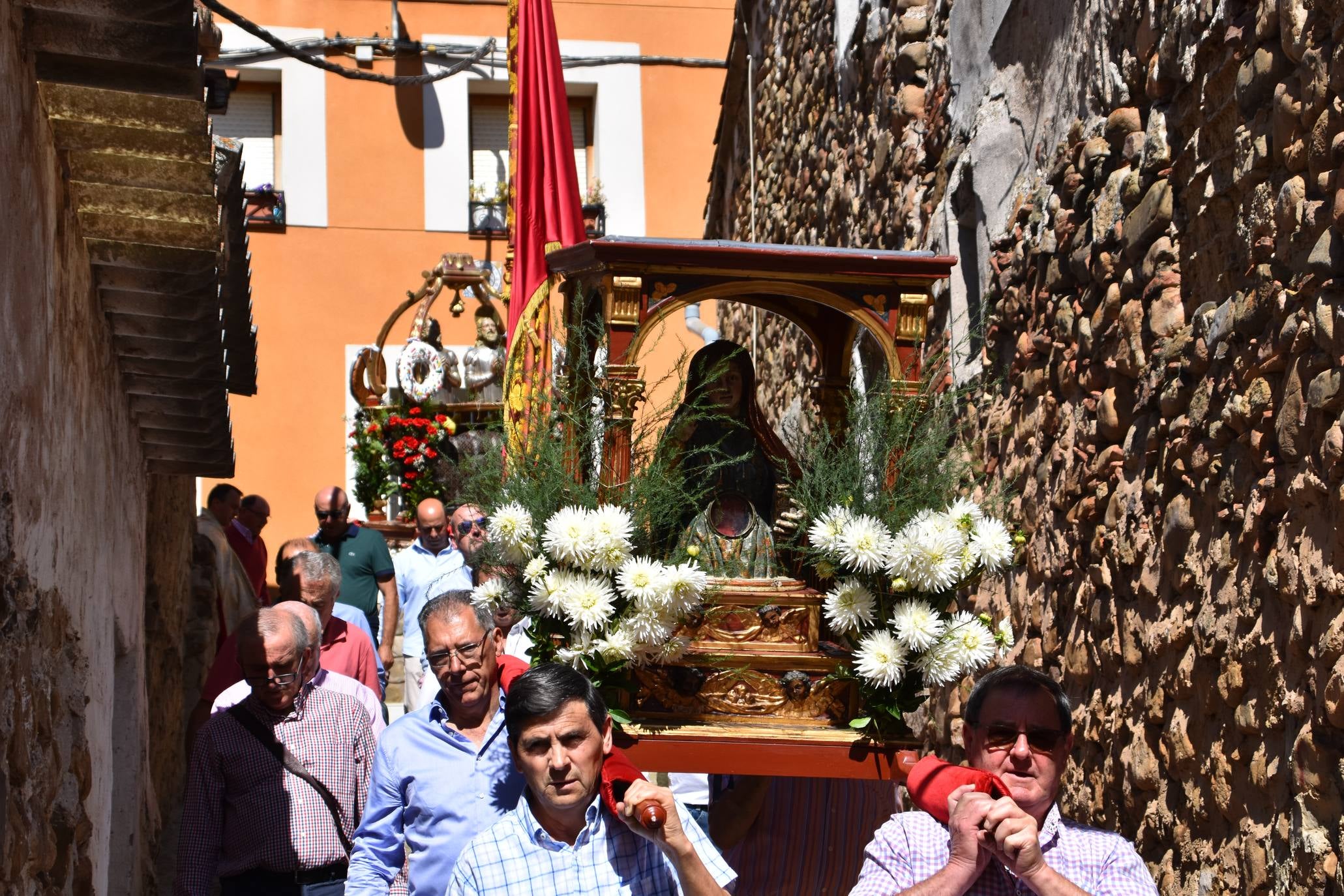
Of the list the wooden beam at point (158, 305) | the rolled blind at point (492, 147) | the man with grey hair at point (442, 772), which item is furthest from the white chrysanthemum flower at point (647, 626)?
the rolled blind at point (492, 147)

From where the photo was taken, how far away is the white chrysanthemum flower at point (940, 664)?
424 cm

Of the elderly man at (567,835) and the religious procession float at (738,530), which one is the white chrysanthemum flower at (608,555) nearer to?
the religious procession float at (738,530)

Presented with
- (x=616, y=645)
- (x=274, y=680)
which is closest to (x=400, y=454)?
(x=274, y=680)

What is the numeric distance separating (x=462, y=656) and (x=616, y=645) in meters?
0.41

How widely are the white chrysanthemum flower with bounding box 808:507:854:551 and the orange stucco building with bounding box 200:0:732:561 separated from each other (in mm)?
12867

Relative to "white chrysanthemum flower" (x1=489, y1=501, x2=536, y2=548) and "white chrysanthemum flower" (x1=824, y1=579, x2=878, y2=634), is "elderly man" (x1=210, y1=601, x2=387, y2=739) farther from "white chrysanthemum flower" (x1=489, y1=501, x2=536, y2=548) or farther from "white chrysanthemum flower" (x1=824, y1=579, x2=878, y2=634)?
"white chrysanthemum flower" (x1=824, y1=579, x2=878, y2=634)

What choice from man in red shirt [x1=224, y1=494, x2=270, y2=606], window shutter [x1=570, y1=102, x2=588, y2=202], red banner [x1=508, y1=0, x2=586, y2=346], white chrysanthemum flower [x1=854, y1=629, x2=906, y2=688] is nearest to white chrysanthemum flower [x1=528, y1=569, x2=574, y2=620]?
white chrysanthemum flower [x1=854, y1=629, x2=906, y2=688]

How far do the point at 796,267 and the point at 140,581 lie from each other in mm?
3263

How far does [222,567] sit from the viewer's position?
29.4ft

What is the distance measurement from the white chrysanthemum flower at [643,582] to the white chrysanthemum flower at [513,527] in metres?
0.31

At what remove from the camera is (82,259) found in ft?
15.6

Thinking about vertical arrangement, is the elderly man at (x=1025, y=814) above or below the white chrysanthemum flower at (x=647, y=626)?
below

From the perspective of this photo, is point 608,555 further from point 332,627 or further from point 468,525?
point 332,627

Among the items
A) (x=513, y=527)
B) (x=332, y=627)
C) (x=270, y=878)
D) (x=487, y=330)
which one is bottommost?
(x=270, y=878)
